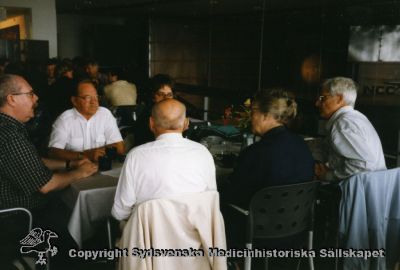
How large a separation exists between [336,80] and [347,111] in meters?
0.25

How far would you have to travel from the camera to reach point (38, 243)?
246cm

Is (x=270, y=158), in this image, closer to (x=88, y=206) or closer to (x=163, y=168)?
(x=163, y=168)

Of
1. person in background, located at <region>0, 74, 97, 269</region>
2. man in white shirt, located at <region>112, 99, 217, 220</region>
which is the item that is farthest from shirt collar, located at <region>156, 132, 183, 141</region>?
person in background, located at <region>0, 74, 97, 269</region>

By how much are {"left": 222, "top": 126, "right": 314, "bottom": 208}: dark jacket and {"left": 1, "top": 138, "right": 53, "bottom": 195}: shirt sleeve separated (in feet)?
3.42

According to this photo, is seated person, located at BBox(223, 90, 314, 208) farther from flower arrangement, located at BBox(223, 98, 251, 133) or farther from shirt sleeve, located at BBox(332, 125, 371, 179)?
flower arrangement, located at BBox(223, 98, 251, 133)

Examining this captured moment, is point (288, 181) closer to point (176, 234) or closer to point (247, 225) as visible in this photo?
point (247, 225)

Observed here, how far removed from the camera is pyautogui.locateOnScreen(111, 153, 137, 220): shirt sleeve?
1923mm

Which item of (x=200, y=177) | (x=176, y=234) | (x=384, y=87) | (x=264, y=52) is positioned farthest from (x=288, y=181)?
(x=264, y=52)

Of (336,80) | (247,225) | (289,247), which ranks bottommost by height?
(289,247)

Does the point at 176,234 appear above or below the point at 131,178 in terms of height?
below

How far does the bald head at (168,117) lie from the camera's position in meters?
2.03

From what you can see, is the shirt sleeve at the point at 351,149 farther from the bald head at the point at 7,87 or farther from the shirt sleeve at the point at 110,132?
the bald head at the point at 7,87

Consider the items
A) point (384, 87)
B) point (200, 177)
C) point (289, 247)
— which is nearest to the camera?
point (200, 177)

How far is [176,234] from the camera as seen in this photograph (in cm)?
187
